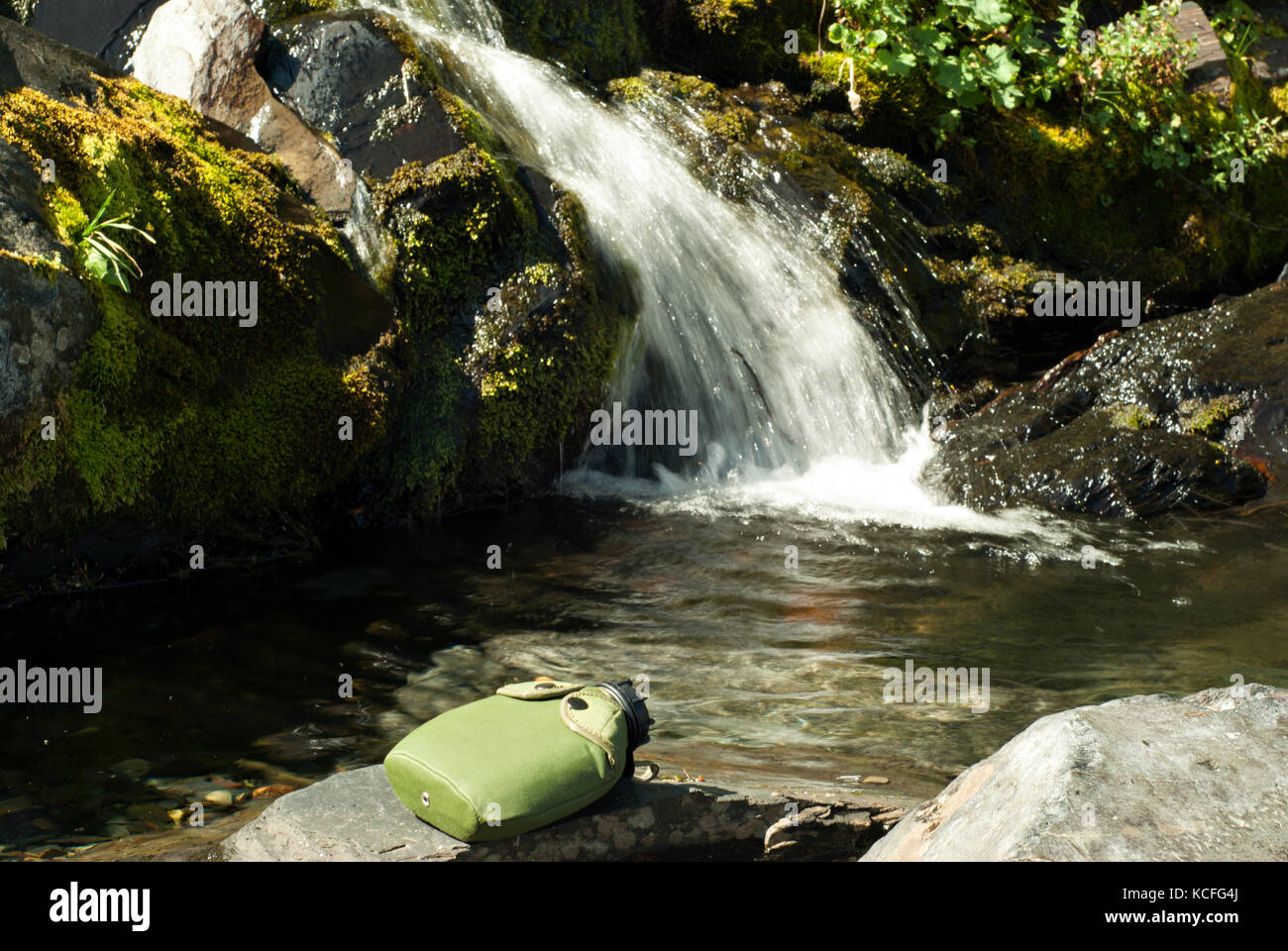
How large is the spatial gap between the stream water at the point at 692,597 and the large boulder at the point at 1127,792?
1077mm

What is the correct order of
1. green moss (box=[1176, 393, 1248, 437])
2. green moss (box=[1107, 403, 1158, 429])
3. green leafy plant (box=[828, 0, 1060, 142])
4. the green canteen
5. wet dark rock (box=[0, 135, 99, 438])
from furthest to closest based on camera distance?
green leafy plant (box=[828, 0, 1060, 142]) < green moss (box=[1107, 403, 1158, 429]) < green moss (box=[1176, 393, 1248, 437]) < wet dark rock (box=[0, 135, 99, 438]) < the green canteen

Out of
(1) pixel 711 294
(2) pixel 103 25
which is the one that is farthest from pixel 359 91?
(1) pixel 711 294

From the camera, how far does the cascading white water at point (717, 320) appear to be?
8.83 meters

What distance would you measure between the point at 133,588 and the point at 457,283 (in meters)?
2.95

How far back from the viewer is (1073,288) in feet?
36.7

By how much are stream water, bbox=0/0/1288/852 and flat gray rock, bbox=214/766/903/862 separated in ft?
1.35

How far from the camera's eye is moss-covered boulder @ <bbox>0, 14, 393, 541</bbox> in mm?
5883

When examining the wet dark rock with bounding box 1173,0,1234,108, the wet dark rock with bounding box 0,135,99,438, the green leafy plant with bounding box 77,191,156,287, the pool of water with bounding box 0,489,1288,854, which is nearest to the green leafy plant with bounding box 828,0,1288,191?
the wet dark rock with bounding box 1173,0,1234,108

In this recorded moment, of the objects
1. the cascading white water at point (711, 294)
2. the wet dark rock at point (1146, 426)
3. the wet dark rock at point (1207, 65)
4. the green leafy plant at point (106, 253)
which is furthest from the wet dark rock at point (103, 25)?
the wet dark rock at point (1207, 65)

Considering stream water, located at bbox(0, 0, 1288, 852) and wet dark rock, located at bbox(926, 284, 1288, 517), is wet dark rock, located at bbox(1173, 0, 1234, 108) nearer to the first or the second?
wet dark rock, located at bbox(926, 284, 1288, 517)

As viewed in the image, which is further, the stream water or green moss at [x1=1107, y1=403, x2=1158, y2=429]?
green moss at [x1=1107, y1=403, x2=1158, y2=429]

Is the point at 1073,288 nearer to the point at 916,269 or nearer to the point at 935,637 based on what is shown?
the point at 916,269

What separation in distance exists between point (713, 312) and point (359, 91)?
3229 mm
